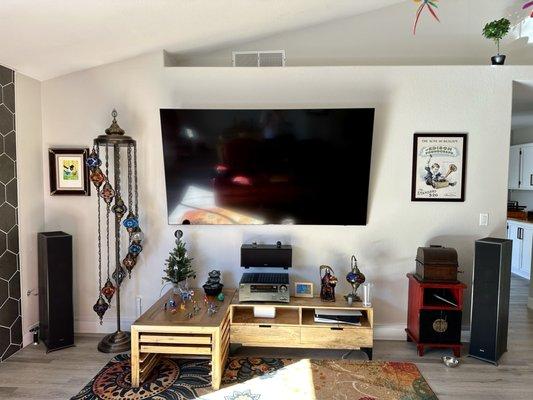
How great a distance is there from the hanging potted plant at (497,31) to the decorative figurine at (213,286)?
3097 millimetres

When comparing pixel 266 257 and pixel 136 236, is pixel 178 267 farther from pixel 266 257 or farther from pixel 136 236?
pixel 266 257

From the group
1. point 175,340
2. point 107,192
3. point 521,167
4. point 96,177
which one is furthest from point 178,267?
point 521,167

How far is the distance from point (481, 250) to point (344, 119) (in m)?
1.54

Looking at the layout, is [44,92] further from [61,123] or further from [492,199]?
[492,199]

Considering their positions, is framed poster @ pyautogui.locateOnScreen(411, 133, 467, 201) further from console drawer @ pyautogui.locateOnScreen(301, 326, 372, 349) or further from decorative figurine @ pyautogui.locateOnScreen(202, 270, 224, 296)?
decorative figurine @ pyautogui.locateOnScreen(202, 270, 224, 296)

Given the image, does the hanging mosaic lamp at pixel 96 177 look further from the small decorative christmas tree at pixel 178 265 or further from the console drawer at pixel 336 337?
the console drawer at pixel 336 337

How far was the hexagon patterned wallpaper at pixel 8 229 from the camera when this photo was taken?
2811 mm

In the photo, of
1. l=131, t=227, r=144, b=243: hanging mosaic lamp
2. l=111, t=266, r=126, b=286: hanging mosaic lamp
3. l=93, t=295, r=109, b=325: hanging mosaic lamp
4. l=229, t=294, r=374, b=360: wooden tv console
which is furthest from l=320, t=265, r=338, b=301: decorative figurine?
l=93, t=295, r=109, b=325: hanging mosaic lamp

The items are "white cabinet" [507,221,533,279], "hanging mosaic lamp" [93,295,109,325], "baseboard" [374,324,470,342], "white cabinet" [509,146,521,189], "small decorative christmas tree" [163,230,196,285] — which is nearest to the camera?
"small decorative christmas tree" [163,230,196,285]

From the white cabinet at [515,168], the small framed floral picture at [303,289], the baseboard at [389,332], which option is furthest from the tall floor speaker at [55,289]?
the white cabinet at [515,168]

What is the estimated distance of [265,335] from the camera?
283 cm

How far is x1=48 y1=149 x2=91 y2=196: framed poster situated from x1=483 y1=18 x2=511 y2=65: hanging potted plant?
12.2 feet

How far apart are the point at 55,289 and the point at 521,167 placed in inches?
262

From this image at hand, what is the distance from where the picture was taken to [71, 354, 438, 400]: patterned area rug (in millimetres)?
2379
